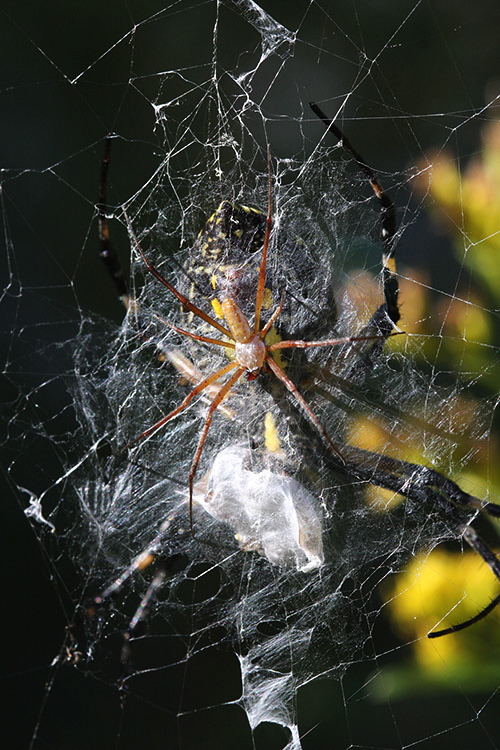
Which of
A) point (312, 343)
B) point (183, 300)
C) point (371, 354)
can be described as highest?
point (183, 300)

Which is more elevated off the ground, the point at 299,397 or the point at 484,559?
the point at 299,397

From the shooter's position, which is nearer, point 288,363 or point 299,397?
point 299,397

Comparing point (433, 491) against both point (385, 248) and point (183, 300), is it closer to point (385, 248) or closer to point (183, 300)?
point (385, 248)

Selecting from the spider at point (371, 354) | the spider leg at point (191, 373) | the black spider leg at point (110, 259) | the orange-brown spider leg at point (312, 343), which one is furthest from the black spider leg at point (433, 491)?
the black spider leg at point (110, 259)

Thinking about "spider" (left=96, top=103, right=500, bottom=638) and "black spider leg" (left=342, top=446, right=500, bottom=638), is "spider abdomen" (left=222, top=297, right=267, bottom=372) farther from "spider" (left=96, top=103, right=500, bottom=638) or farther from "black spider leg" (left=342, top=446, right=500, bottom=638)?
"black spider leg" (left=342, top=446, right=500, bottom=638)

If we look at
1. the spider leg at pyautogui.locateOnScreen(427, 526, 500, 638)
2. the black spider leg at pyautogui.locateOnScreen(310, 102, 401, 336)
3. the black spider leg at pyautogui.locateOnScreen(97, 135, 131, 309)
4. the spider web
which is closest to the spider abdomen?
the spider web

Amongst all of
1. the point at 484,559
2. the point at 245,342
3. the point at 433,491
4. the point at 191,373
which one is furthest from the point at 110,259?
the point at 484,559

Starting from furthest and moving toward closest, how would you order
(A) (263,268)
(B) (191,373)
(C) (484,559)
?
(B) (191,373)
(C) (484,559)
(A) (263,268)
